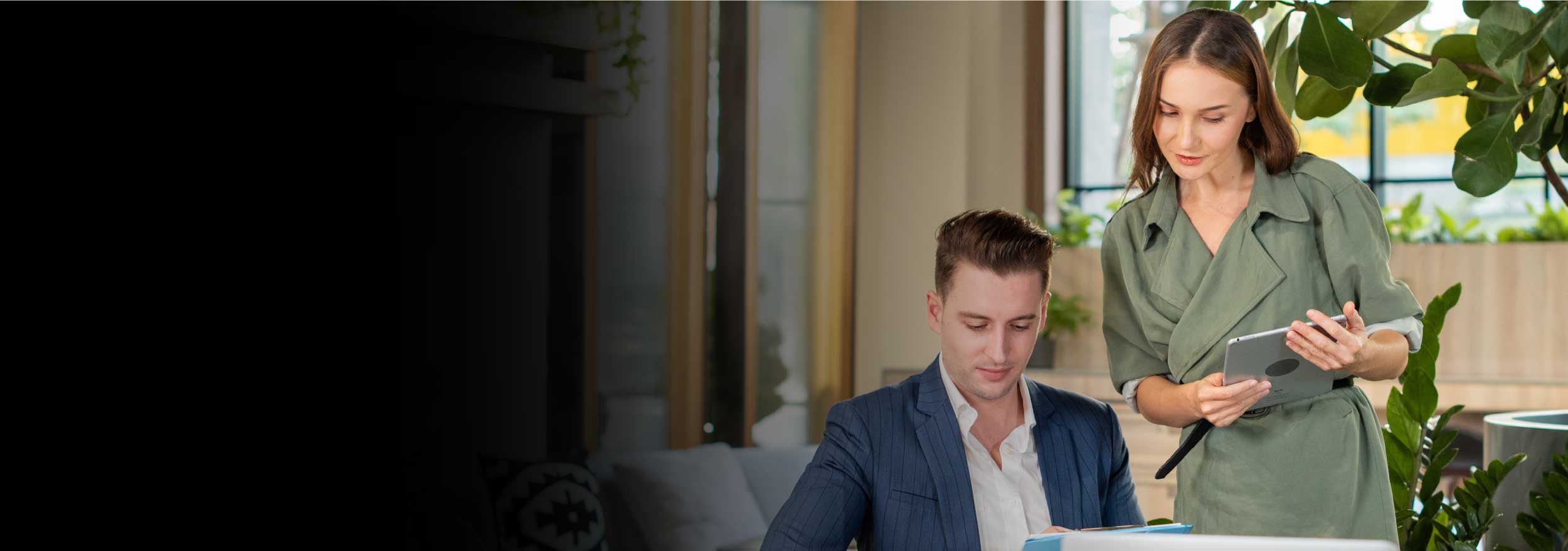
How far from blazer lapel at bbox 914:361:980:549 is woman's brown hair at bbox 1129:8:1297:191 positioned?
0.39 metres

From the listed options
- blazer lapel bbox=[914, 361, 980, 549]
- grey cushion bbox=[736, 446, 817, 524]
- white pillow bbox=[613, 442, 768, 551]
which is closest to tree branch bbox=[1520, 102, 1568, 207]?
blazer lapel bbox=[914, 361, 980, 549]

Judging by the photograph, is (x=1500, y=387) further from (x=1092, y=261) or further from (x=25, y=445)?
(x=25, y=445)

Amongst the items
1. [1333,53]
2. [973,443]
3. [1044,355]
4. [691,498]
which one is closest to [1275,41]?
[1333,53]

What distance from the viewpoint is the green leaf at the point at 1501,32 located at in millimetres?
1297

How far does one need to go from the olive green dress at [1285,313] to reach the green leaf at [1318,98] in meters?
0.15

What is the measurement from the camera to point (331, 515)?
→ 1.23 m

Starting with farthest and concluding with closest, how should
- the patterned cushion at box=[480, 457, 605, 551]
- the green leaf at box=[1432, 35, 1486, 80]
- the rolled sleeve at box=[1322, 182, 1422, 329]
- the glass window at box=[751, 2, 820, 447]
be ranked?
the glass window at box=[751, 2, 820, 447] < the patterned cushion at box=[480, 457, 605, 551] < the green leaf at box=[1432, 35, 1486, 80] < the rolled sleeve at box=[1322, 182, 1422, 329]

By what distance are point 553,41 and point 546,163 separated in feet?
0.61

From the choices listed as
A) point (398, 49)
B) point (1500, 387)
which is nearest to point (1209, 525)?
point (398, 49)

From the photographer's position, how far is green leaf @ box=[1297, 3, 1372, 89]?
1.32 meters

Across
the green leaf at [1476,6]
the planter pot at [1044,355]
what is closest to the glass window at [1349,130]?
the planter pot at [1044,355]

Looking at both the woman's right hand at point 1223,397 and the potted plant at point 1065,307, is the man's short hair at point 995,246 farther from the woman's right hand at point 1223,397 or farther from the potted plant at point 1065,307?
the potted plant at point 1065,307

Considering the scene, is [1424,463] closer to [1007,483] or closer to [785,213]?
[1007,483]

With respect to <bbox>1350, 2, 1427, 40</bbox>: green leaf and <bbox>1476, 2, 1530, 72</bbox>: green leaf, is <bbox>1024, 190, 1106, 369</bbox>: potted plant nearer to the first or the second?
<bbox>1350, 2, 1427, 40</bbox>: green leaf
